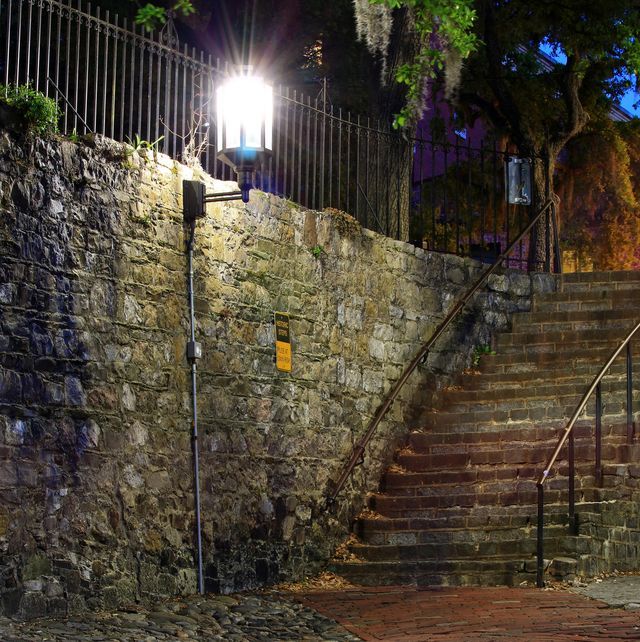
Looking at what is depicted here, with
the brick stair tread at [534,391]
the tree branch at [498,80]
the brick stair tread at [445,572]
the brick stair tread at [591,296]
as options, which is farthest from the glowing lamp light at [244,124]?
the tree branch at [498,80]

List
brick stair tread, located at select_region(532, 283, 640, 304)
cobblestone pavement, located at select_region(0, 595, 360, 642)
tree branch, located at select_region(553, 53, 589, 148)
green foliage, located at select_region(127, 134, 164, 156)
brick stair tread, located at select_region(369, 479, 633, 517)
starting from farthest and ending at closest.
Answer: tree branch, located at select_region(553, 53, 589, 148) → brick stair tread, located at select_region(532, 283, 640, 304) → brick stair tread, located at select_region(369, 479, 633, 517) → green foliage, located at select_region(127, 134, 164, 156) → cobblestone pavement, located at select_region(0, 595, 360, 642)

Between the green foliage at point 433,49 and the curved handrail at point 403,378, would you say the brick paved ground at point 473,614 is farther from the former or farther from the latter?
the green foliage at point 433,49

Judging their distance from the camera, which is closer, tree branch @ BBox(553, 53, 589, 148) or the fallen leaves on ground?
the fallen leaves on ground

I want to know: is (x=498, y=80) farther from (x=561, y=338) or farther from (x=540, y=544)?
(x=540, y=544)

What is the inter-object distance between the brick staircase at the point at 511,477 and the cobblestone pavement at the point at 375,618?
1.44ft

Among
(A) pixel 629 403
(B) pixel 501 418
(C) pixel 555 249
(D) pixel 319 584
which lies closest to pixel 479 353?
(B) pixel 501 418

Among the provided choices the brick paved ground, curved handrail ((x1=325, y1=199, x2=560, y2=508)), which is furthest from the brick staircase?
the brick paved ground

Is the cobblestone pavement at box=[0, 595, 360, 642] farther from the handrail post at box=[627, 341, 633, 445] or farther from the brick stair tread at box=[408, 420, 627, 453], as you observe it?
the handrail post at box=[627, 341, 633, 445]

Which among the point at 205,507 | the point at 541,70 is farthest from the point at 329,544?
the point at 541,70

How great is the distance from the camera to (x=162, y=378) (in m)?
10.0

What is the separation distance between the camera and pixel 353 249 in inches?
488

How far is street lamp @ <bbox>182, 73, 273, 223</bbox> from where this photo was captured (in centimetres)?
996

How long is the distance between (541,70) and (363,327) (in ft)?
30.9

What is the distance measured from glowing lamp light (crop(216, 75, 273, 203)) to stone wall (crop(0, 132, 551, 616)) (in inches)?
22.5
